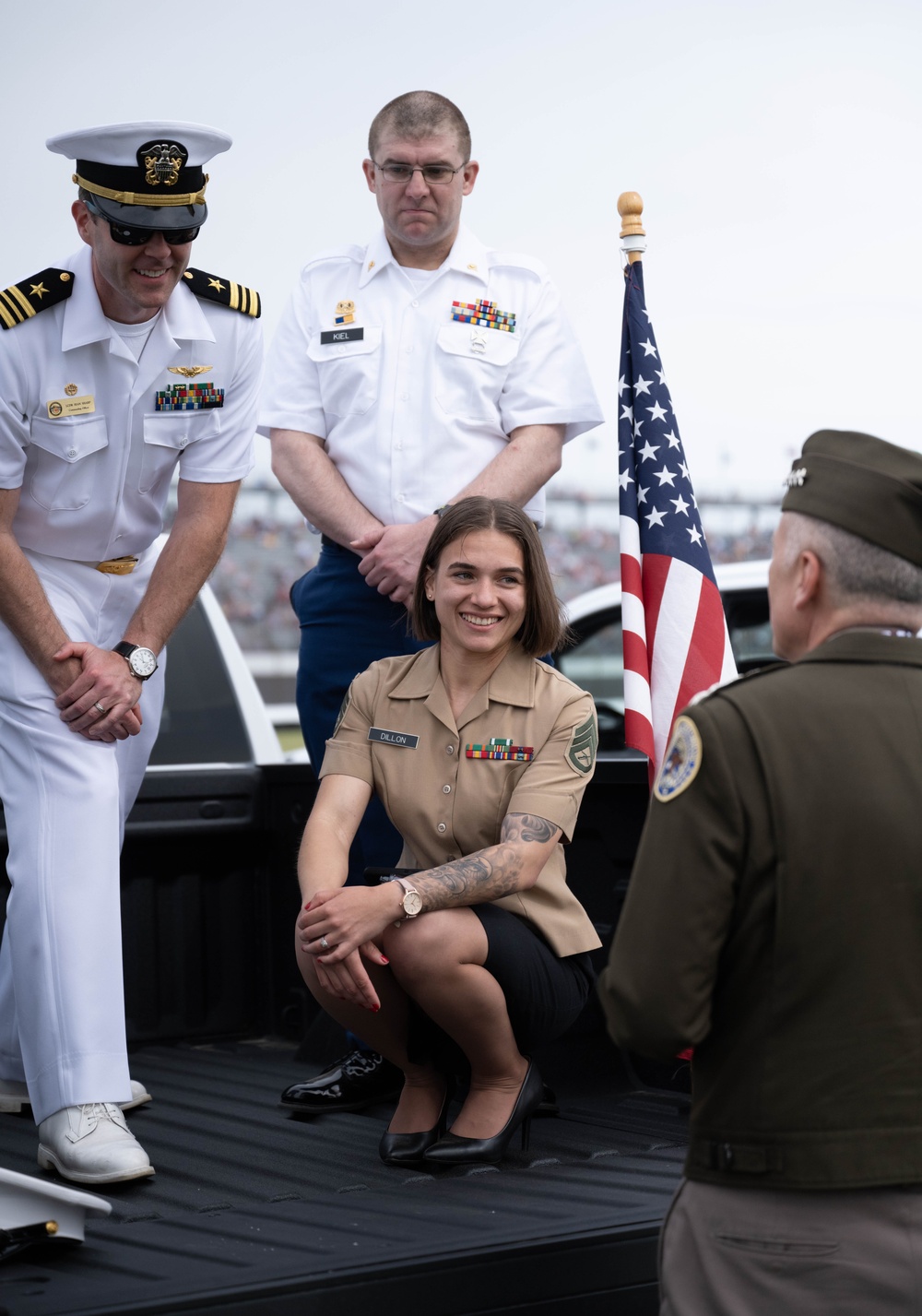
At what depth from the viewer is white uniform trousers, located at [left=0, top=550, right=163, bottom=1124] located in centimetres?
279

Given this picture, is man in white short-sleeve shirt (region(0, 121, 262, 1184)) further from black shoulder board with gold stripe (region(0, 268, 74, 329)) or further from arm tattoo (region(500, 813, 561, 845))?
arm tattoo (region(500, 813, 561, 845))

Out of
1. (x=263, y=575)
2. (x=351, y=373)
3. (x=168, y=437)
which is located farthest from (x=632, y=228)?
(x=263, y=575)

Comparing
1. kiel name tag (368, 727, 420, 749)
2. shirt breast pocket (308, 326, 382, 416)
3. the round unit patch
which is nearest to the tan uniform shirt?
kiel name tag (368, 727, 420, 749)

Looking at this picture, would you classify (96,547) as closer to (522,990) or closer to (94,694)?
(94,694)

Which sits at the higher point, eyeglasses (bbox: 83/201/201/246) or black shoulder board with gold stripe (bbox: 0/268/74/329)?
eyeglasses (bbox: 83/201/201/246)

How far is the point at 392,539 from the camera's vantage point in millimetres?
3432

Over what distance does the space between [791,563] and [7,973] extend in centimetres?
202

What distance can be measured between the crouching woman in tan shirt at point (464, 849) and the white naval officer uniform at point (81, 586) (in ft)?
1.37

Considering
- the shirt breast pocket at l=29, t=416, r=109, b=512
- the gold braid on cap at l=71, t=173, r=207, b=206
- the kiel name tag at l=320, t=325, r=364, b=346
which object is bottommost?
the shirt breast pocket at l=29, t=416, r=109, b=512

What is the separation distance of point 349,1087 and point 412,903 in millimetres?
750

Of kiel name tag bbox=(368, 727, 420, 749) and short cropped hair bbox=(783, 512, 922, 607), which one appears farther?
kiel name tag bbox=(368, 727, 420, 749)

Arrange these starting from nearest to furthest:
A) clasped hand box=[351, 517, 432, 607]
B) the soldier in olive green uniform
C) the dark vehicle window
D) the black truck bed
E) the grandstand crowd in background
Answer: the soldier in olive green uniform
the black truck bed
clasped hand box=[351, 517, 432, 607]
the dark vehicle window
the grandstand crowd in background

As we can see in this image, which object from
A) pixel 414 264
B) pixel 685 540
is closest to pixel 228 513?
pixel 414 264

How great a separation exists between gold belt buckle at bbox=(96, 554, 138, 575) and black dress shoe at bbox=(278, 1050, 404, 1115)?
1.19 metres
